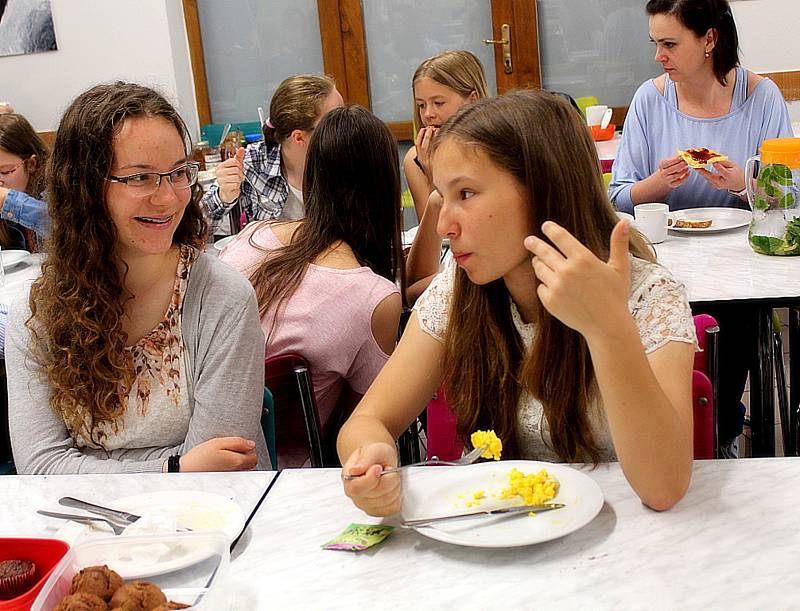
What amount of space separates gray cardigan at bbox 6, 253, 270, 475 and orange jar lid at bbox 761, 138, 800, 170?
55.5 inches

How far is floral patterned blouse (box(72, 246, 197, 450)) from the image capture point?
Answer: 1760 mm

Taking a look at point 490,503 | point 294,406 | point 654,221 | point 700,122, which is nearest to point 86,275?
point 294,406

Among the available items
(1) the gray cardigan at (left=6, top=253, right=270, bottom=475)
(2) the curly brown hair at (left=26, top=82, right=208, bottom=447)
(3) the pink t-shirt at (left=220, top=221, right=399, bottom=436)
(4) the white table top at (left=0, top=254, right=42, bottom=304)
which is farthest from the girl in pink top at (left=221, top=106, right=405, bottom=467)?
(4) the white table top at (left=0, top=254, right=42, bottom=304)

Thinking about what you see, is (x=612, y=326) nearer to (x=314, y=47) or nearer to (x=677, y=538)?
(x=677, y=538)

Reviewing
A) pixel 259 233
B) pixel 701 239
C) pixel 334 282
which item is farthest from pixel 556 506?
pixel 701 239

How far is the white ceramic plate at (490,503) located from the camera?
120 cm

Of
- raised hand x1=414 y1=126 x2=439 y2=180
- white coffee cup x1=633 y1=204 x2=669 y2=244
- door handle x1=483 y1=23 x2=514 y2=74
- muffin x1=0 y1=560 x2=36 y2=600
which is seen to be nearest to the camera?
muffin x1=0 y1=560 x2=36 y2=600

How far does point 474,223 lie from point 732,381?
1.70 meters

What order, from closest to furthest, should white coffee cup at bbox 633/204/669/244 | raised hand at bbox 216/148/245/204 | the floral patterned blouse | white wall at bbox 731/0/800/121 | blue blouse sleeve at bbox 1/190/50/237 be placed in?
the floral patterned blouse, white coffee cup at bbox 633/204/669/244, blue blouse sleeve at bbox 1/190/50/237, raised hand at bbox 216/148/245/204, white wall at bbox 731/0/800/121

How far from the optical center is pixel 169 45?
5.80 meters

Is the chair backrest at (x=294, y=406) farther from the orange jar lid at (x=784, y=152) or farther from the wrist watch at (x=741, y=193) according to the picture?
the wrist watch at (x=741, y=193)

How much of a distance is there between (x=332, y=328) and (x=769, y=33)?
3.69 meters

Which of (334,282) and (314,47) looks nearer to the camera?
(334,282)

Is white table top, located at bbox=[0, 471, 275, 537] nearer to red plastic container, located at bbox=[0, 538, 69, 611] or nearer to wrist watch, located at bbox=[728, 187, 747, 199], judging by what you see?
red plastic container, located at bbox=[0, 538, 69, 611]
